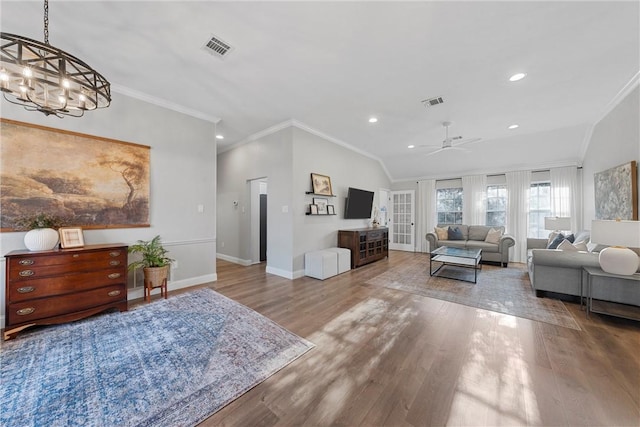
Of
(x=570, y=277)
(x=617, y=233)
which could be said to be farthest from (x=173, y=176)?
(x=570, y=277)

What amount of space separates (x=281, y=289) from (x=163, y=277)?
1.67 meters

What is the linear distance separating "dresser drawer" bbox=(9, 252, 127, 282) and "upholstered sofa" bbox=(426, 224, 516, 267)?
6.39m

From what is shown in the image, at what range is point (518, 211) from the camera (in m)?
6.00

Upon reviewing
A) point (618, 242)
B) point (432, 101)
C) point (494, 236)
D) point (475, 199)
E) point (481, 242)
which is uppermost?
point (432, 101)

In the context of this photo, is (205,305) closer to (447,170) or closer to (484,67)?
(484,67)

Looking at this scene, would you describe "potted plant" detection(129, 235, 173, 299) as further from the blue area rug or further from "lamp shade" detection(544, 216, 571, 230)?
"lamp shade" detection(544, 216, 571, 230)

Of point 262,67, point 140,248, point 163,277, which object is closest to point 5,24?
point 262,67

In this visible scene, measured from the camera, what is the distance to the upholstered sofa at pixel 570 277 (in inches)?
103

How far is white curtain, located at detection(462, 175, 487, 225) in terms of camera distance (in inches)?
255

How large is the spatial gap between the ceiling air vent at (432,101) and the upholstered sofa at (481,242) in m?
3.62

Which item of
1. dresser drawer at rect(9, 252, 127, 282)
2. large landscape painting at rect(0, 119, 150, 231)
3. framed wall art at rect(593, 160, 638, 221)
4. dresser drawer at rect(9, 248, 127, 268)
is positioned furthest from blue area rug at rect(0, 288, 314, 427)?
framed wall art at rect(593, 160, 638, 221)

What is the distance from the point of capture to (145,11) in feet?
6.42

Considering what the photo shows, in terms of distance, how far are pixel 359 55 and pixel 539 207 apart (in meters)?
6.45

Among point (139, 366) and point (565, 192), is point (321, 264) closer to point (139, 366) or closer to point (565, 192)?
point (139, 366)
